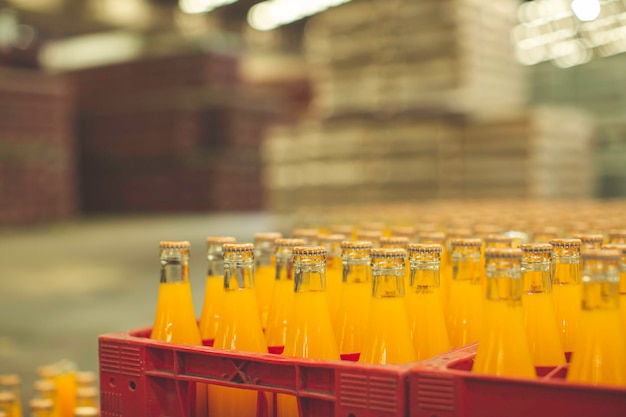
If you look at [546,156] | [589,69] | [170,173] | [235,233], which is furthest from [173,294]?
[170,173]

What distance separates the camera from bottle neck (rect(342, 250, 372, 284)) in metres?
1.74

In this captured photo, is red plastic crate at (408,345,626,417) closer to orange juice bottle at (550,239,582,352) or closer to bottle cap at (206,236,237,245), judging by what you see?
orange juice bottle at (550,239,582,352)

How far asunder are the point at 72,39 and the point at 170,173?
6.82m

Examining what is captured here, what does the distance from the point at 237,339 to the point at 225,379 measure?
0.16 meters

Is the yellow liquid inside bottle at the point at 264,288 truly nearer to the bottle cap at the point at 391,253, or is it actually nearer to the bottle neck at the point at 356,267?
the bottle neck at the point at 356,267

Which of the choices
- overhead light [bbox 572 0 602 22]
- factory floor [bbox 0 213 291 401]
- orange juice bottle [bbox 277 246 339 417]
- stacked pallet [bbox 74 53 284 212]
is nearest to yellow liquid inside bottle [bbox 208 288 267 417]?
orange juice bottle [bbox 277 246 339 417]

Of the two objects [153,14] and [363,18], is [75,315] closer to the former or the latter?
[363,18]

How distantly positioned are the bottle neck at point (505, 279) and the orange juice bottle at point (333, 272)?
58 centimetres

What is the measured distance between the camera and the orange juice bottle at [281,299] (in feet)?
5.96

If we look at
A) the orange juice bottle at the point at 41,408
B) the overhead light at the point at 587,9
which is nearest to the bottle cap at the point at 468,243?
the orange juice bottle at the point at 41,408

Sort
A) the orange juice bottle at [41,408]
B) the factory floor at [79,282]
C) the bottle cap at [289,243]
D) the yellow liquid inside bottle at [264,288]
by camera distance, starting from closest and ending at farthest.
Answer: the bottle cap at [289,243], the yellow liquid inside bottle at [264,288], the orange juice bottle at [41,408], the factory floor at [79,282]

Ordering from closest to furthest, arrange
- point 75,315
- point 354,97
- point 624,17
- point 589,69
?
point 75,315 < point 354,97 < point 589,69 < point 624,17

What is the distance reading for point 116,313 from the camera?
616cm

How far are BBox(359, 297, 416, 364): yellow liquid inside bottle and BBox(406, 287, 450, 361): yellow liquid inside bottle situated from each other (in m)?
0.13
